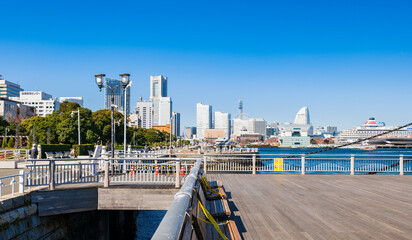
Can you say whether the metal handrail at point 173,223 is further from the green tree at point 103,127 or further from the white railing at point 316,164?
the green tree at point 103,127

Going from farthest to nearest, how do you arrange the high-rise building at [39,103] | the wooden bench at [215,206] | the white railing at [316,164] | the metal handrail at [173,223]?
1. the high-rise building at [39,103]
2. the white railing at [316,164]
3. the wooden bench at [215,206]
4. the metal handrail at [173,223]

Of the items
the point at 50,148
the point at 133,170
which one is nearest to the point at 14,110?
the point at 50,148

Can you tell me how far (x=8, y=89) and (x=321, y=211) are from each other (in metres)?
202

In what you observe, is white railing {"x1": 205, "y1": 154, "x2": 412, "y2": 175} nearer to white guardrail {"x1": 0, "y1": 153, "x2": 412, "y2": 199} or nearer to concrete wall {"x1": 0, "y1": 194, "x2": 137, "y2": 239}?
white guardrail {"x1": 0, "y1": 153, "x2": 412, "y2": 199}

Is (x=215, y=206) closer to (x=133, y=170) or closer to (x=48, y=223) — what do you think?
(x=133, y=170)

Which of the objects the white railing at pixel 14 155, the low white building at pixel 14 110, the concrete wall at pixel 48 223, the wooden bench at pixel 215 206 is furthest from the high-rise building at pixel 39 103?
the wooden bench at pixel 215 206

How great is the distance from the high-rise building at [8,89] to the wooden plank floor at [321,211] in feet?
625

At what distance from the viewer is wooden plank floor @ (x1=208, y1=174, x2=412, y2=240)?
6.06 meters

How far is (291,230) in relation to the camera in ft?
20.2

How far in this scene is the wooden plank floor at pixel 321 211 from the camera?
6.06m

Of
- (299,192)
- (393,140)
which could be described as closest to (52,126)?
(299,192)

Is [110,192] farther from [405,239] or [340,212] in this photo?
[405,239]

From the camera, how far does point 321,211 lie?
7.89m

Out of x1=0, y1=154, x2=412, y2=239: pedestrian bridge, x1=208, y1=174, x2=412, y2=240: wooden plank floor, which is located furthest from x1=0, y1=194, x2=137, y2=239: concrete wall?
x1=208, y1=174, x2=412, y2=240: wooden plank floor
